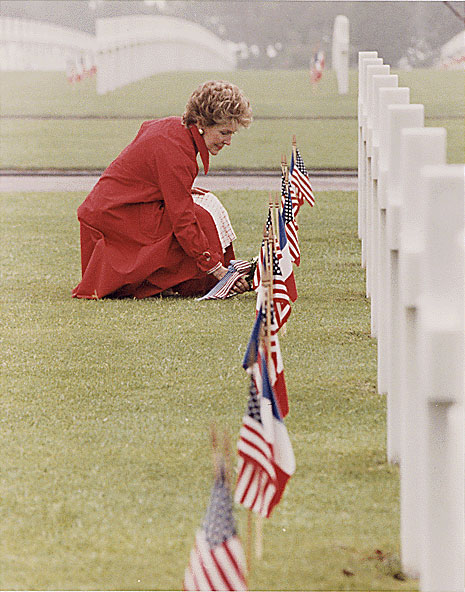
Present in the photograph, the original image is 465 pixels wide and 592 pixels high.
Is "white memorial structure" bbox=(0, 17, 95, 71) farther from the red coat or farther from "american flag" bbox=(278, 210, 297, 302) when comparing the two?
"american flag" bbox=(278, 210, 297, 302)

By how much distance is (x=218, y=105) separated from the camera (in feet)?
26.8

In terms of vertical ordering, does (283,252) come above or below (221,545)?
above

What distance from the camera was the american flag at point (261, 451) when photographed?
4012 mm

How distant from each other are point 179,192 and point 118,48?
26.3m

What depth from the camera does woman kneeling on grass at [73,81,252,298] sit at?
8.50 meters

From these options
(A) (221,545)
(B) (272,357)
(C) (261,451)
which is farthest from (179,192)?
(A) (221,545)

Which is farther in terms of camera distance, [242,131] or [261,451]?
[242,131]

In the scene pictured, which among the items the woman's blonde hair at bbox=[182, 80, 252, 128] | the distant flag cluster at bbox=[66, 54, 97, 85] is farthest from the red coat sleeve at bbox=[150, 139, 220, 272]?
the distant flag cluster at bbox=[66, 54, 97, 85]

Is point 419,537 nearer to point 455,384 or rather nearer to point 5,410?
point 455,384

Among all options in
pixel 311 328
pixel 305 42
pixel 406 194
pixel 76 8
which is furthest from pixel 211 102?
pixel 76 8

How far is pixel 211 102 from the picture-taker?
820 centimetres

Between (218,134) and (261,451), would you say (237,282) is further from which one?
(261,451)

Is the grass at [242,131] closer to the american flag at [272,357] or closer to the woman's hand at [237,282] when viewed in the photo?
the woman's hand at [237,282]

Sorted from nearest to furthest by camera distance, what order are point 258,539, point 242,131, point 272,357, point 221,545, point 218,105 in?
point 221,545 → point 258,539 → point 272,357 → point 218,105 → point 242,131
